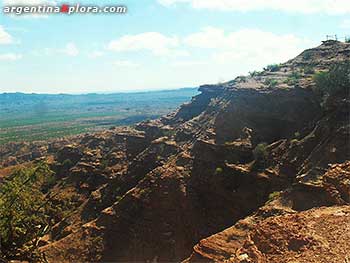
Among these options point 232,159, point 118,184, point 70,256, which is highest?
point 232,159

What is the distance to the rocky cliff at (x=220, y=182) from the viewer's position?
22609mm

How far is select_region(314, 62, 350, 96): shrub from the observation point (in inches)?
1170

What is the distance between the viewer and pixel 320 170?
23672 millimetres

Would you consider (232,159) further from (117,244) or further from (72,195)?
(72,195)

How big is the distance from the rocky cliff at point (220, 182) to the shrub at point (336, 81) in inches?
34.7

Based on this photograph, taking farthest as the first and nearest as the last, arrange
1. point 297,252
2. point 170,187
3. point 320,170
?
Answer: point 170,187 → point 320,170 → point 297,252

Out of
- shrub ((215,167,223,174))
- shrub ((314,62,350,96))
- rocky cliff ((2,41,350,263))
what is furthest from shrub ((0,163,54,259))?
shrub ((314,62,350,96))

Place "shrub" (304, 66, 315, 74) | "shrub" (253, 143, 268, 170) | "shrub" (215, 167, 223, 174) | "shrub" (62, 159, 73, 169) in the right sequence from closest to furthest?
"shrub" (253, 143, 268, 170) < "shrub" (215, 167, 223, 174) < "shrub" (304, 66, 315, 74) < "shrub" (62, 159, 73, 169)

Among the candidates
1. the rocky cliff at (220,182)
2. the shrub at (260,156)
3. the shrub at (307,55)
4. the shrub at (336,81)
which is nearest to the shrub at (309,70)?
the rocky cliff at (220,182)

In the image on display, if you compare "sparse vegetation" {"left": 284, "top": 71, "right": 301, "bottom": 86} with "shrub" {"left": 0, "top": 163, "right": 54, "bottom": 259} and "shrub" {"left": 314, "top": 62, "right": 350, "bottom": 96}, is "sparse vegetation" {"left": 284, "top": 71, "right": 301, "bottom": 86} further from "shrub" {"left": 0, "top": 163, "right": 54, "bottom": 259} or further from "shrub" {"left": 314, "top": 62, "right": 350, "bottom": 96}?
"shrub" {"left": 0, "top": 163, "right": 54, "bottom": 259}

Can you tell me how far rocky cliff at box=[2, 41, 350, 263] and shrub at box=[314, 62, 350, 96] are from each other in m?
0.88

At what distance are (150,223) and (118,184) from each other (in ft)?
32.4

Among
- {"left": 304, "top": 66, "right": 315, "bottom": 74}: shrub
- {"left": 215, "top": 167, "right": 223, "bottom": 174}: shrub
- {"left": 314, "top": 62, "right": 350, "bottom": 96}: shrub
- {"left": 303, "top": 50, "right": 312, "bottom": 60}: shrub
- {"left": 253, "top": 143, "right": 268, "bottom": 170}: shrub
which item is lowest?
{"left": 215, "top": 167, "right": 223, "bottom": 174}: shrub

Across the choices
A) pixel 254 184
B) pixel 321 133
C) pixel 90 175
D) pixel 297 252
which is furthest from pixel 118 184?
pixel 297 252
